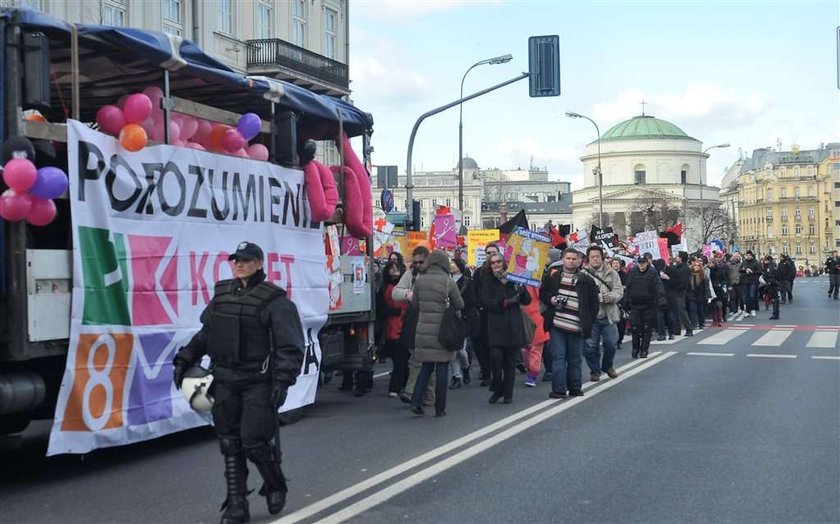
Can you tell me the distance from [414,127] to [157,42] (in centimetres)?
1812

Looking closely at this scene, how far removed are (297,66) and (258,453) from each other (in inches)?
1295

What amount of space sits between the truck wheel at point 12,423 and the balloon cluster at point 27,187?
1.57m

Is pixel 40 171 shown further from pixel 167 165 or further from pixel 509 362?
pixel 509 362

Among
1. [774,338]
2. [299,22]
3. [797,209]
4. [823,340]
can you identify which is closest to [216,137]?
[823,340]

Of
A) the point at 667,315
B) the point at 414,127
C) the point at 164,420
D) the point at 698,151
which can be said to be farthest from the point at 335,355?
the point at 698,151

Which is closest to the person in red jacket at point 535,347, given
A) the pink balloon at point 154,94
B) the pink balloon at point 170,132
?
the pink balloon at point 170,132

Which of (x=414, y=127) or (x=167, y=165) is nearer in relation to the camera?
(x=167, y=165)

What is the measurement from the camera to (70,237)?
837 centimetres

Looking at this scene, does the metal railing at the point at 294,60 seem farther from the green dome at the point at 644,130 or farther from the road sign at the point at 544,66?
the green dome at the point at 644,130

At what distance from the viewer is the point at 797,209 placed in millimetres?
178750

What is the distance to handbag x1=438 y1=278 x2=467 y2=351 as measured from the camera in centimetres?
1152

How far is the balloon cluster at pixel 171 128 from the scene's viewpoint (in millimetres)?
8781

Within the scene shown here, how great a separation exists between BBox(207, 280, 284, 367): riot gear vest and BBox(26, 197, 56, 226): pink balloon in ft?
5.34

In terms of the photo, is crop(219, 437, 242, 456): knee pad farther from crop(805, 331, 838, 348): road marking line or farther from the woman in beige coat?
crop(805, 331, 838, 348): road marking line
